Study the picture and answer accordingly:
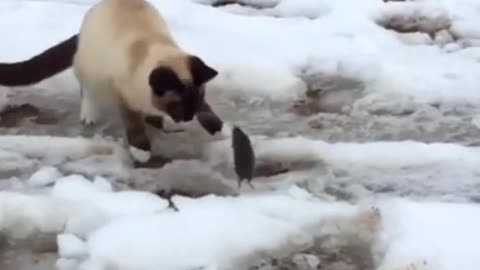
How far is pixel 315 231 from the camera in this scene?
131 inches

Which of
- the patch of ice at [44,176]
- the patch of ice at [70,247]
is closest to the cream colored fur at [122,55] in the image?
the patch of ice at [44,176]

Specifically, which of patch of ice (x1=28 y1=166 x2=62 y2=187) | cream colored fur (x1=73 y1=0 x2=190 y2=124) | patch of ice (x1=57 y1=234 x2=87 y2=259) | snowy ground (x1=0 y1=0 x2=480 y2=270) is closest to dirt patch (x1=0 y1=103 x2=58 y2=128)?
snowy ground (x1=0 y1=0 x2=480 y2=270)

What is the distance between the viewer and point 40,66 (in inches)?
165

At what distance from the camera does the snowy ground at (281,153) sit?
10.5 ft

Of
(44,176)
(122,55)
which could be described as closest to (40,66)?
(122,55)

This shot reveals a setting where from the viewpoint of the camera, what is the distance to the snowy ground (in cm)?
321

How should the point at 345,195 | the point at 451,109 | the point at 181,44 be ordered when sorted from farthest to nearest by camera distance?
the point at 181,44 → the point at 451,109 → the point at 345,195

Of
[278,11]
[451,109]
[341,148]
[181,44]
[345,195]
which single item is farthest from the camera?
[278,11]

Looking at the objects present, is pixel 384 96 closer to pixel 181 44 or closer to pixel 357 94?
pixel 357 94

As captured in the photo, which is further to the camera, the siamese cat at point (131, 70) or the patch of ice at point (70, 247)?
the siamese cat at point (131, 70)

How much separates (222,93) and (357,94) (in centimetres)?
50

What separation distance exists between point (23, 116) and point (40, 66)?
194 millimetres

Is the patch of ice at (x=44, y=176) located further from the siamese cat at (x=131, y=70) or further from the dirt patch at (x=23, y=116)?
the dirt patch at (x=23, y=116)

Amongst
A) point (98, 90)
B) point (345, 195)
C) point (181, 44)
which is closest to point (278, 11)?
point (181, 44)
